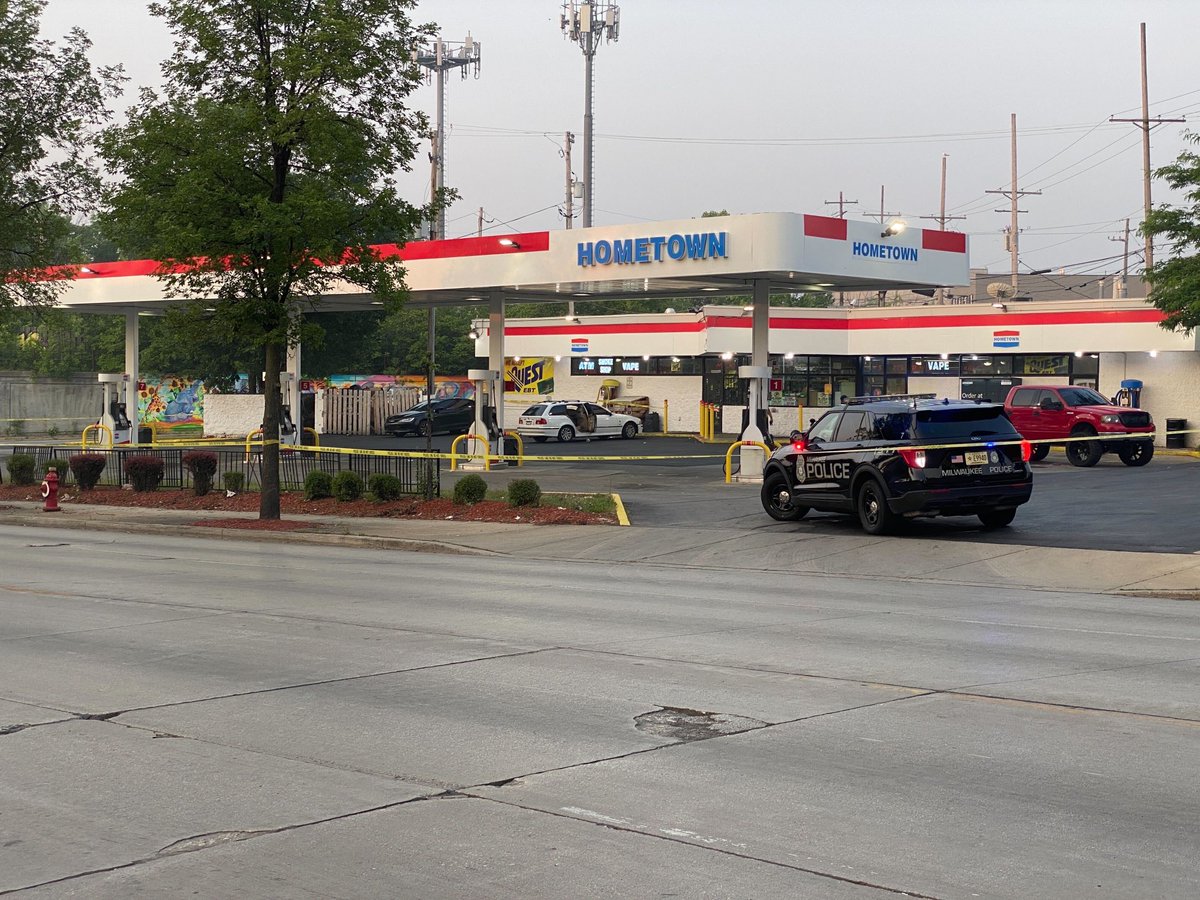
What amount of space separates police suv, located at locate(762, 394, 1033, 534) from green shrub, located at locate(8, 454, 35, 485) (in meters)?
20.8

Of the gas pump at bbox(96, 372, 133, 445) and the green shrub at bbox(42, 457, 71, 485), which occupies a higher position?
the gas pump at bbox(96, 372, 133, 445)

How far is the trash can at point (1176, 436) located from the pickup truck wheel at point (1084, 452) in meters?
7.56

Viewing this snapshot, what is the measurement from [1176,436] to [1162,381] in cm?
222

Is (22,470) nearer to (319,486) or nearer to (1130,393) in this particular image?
(319,486)

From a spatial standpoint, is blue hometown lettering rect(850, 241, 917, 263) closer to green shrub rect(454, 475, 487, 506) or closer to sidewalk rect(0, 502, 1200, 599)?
green shrub rect(454, 475, 487, 506)

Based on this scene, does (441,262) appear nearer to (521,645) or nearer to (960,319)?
(960,319)

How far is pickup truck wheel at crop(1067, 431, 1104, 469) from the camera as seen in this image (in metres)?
35.2

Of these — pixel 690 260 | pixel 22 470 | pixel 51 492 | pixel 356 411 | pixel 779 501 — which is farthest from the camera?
pixel 356 411

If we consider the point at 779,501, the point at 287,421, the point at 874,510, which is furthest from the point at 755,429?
the point at 287,421

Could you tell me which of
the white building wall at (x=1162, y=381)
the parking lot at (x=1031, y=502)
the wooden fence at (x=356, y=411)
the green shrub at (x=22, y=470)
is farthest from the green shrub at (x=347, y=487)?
the wooden fence at (x=356, y=411)

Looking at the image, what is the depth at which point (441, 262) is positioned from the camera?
36031 millimetres

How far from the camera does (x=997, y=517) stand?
844 inches

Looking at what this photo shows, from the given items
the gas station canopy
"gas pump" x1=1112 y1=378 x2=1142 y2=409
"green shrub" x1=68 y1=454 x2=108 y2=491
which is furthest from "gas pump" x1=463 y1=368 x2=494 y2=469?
"gas pump" x1=1112 y1=378 x2=1142 y2=409

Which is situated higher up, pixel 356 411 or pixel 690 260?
pixel 690 260
